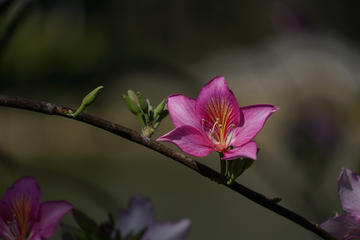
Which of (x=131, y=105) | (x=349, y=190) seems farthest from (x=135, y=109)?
(x=349, y=190)

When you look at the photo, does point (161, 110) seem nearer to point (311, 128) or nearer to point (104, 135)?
point (311, 128)

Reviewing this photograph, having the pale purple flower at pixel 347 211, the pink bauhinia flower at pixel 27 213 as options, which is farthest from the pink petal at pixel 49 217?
the pale purple flower at pixel 347 211

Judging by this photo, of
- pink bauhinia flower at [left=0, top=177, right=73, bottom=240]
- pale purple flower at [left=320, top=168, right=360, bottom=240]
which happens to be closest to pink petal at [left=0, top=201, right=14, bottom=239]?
pink bauhinia flower at [left=0, top=177, right=73, bottom=240]

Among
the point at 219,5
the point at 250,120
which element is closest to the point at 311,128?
the point at 219,5

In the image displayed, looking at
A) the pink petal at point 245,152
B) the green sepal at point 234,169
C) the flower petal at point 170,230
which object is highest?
the pink petal at point 245,152

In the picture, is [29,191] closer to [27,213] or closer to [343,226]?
[27,213]

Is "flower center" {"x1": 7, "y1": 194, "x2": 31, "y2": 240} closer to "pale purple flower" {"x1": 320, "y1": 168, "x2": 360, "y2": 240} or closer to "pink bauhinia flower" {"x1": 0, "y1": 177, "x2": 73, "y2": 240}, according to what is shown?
"pink bauhinia flower" {"x1": 0, "y1": 177, "x2": 73, "y2": 240}

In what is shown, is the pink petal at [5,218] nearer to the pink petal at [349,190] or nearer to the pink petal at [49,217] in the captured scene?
the pink petal at [49,217]
